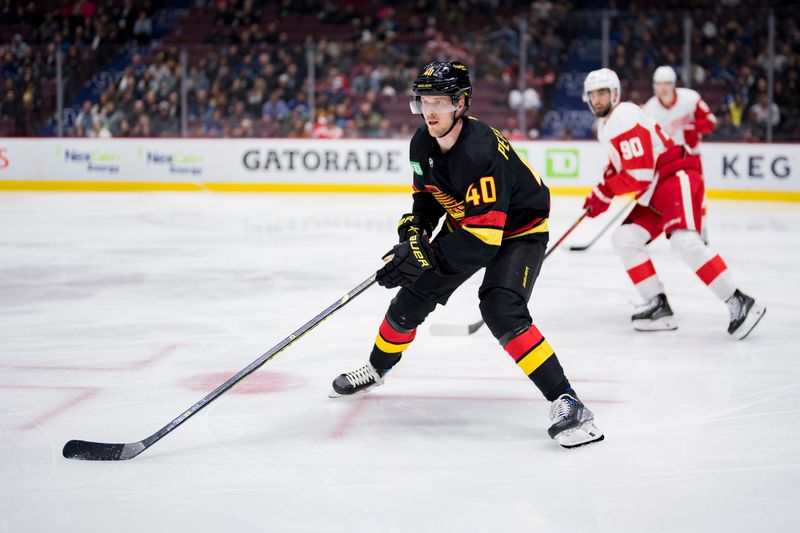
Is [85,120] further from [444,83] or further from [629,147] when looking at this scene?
[444,83]

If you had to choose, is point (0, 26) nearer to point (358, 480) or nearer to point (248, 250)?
point (248, 250)

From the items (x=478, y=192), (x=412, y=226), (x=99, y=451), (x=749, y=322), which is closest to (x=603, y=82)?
(x=749, y=322)

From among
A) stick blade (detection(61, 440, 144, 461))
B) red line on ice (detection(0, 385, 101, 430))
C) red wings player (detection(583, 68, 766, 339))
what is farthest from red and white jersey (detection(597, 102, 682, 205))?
stick blade (detection(61, 440, 144, 461))

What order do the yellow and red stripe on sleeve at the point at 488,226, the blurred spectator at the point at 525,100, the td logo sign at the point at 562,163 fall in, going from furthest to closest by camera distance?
the blurred spectator at the point at 525,100 < the td logo sign at the point at 562,163 < the yellow and red stripe on sleeve at the point at 488,226

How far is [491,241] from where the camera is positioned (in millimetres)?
2812

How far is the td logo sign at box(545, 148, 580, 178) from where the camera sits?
454 inches

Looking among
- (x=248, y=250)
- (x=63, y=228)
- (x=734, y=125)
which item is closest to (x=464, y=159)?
(x=248, y=250)

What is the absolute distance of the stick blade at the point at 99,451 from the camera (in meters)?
2.68

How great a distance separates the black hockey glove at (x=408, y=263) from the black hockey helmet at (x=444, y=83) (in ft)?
1.23

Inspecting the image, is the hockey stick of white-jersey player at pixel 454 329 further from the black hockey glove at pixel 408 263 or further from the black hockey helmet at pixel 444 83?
the black hockey helmet at pixel 444 83

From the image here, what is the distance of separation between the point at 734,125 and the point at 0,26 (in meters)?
9.76

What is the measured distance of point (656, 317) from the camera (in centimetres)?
459

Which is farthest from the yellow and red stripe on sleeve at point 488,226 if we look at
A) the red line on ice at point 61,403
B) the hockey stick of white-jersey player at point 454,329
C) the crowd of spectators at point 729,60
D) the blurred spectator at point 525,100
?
the blurred spectator at point 525,100

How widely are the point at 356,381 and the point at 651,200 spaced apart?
6.04ft
